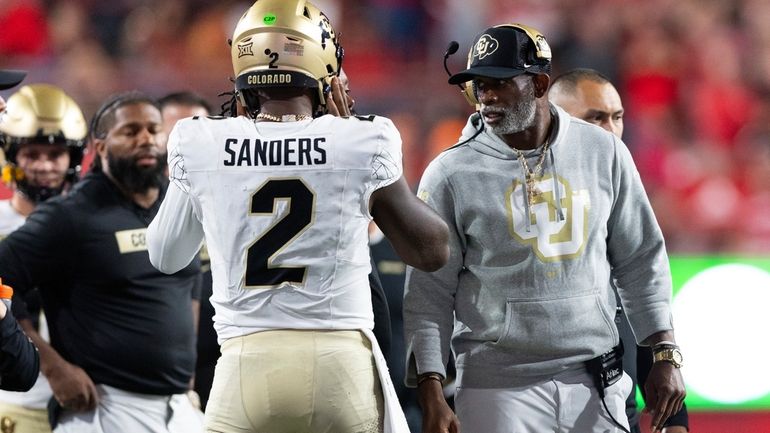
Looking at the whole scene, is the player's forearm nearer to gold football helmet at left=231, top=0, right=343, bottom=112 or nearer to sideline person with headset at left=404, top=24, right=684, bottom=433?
sideline person with headset at left=404, top=24, right=684, bottom=433

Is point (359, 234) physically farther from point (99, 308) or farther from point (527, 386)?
point (99, 308)

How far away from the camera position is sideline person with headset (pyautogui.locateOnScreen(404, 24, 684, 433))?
154 inches

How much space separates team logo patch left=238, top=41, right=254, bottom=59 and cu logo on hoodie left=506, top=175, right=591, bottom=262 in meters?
0.99

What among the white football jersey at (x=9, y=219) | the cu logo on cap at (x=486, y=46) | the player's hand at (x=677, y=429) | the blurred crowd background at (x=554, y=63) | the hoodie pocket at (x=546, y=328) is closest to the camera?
the hoodie pocket at (x=546, y=328)

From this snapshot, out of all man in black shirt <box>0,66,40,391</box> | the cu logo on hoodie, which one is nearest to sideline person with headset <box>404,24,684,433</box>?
the cu logo on hoodie

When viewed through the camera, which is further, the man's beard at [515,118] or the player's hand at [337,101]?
the man's beard at [515,118]

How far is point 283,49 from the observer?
11.3 ft

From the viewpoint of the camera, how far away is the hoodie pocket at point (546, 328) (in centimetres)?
391

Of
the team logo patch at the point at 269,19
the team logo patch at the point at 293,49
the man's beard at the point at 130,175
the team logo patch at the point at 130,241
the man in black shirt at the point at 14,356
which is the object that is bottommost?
the man in black shirt at the point at 14,356

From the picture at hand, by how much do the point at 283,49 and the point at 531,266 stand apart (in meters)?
1.06

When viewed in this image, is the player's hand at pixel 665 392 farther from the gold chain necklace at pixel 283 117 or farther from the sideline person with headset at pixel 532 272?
the gold chain necklace at pixel 283 117

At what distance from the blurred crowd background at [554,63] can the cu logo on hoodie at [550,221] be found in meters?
5.33

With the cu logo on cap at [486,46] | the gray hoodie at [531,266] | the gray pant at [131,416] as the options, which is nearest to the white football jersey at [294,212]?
the gray hoodie at [531,266]

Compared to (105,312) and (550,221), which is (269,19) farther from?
(105,312)
